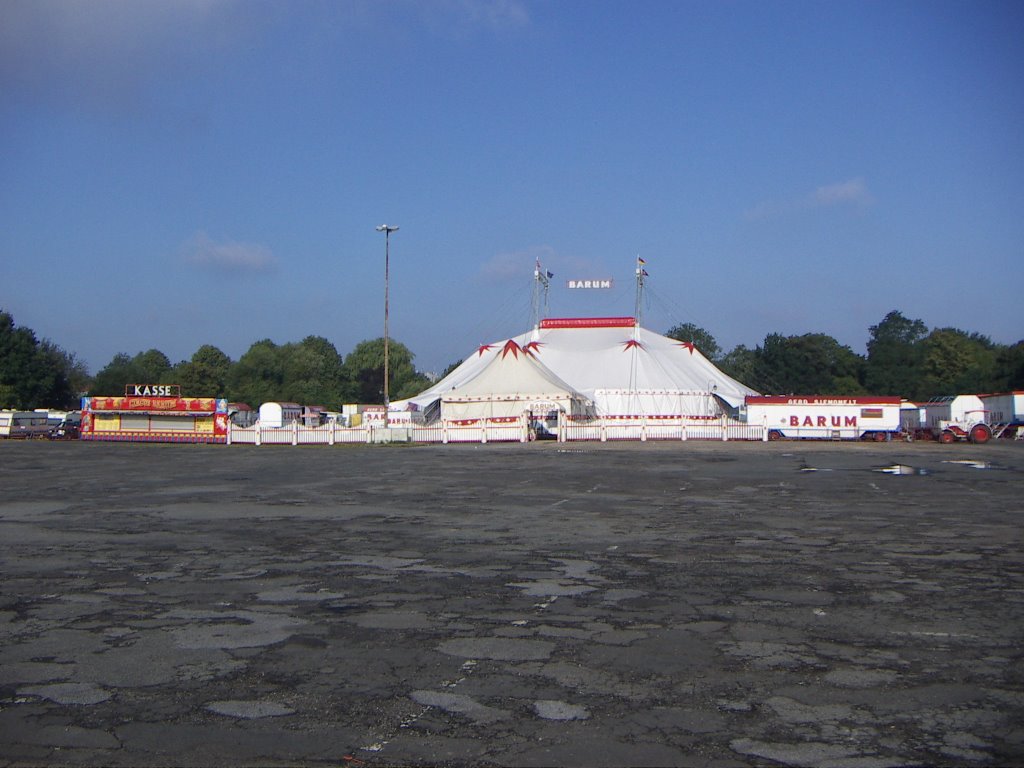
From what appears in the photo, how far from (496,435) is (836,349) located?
7085 centimetres

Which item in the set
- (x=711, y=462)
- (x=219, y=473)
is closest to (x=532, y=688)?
(x=219, y=473)

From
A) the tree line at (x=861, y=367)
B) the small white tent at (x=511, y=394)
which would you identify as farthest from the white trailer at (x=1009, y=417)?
the tree line at (x=861, y=367)

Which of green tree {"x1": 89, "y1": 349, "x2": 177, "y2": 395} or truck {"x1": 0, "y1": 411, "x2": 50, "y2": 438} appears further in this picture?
green tree {"x1": 89, "y1": 349, "x2": 177, "y2": 395}

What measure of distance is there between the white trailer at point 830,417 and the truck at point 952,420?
1.91m

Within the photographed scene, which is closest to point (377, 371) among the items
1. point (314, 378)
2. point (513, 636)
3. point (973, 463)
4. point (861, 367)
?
point (314, 378)

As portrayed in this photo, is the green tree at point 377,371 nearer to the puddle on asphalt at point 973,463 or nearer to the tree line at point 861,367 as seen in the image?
the tree line at point 861,367

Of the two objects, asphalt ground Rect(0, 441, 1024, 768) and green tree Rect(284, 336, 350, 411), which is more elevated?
green tree Rect(284, 336, 350, 411)

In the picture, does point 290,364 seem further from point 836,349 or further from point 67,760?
point 67,760

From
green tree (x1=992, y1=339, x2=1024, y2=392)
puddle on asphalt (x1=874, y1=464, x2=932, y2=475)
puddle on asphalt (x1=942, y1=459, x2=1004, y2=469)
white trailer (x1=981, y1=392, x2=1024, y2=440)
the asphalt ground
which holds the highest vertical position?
green tree (x1=992, y1=339, x2=1024, y2=392)

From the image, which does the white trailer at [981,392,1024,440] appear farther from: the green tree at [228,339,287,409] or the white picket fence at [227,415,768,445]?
the green tree at [228,339,287,409]

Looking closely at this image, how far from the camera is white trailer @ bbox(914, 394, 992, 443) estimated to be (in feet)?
146

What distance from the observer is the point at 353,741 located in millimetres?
4477

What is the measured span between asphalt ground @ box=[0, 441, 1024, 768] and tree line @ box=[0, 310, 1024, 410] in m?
74.6

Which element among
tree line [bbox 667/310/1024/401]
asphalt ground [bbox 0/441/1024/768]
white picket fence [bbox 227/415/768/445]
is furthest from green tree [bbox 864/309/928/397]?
asphalt ground [bbox 0/441/1024/768]
